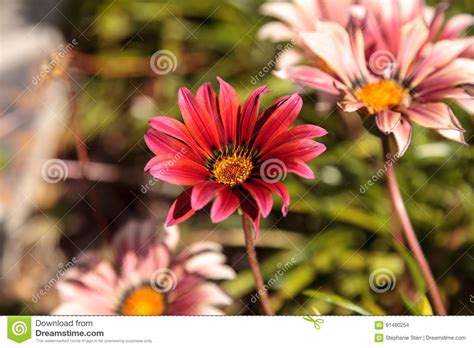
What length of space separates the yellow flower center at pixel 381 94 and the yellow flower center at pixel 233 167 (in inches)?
8.1

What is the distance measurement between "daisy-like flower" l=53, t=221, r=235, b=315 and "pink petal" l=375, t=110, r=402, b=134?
369 mm

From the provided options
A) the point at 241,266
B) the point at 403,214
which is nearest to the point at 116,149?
the point at 241,266

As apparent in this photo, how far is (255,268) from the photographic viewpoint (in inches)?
41.9

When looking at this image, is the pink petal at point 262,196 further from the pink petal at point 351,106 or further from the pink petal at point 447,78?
the pink petal at point 447,78

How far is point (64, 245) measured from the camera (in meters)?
1.14

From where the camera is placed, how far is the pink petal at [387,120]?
0.96m

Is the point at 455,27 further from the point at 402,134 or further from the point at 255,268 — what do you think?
the point at 255,268

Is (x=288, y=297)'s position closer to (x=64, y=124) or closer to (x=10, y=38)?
(x=64, y=124)

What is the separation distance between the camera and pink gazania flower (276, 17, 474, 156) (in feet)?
3.26

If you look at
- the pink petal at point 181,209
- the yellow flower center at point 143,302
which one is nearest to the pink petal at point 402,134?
the pink petal at point 181,209

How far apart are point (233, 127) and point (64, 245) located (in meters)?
0.40

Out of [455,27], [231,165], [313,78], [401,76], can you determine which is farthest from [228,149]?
[455,27]

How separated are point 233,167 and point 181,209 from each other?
4.3 inches
